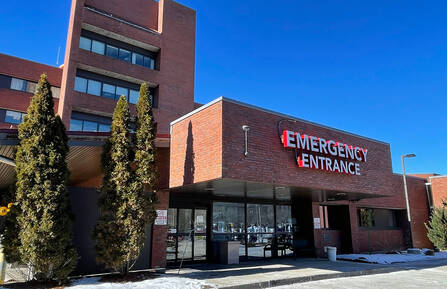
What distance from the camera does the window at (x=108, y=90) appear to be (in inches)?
1190

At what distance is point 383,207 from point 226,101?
689 inches

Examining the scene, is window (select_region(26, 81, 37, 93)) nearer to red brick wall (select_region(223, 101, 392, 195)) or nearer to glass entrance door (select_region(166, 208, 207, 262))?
glass entrance door (select_region(166, 208, 207, 262))

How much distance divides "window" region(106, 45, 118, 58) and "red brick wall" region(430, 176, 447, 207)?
28.9 meters

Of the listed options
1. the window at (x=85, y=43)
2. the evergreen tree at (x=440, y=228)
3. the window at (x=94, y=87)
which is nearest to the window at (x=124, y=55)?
the window at (x=85, y=43)

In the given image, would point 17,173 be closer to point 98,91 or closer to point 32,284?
point 32,284

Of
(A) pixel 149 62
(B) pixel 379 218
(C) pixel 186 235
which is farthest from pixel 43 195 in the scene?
(A) pixel 149 62

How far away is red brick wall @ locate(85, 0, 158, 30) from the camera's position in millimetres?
32250

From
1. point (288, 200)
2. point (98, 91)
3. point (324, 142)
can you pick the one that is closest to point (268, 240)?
point (288, 200)

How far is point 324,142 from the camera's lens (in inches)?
529

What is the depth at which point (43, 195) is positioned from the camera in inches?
371

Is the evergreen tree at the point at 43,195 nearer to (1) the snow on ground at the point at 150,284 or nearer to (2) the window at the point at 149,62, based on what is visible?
(1) the snow on ground at the point at 150,284

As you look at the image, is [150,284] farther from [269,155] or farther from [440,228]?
[440,228]

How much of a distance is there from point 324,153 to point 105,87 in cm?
2281

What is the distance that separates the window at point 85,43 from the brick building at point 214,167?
89mm
